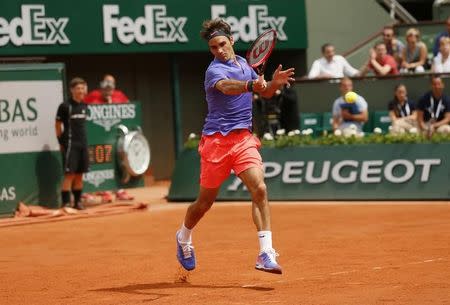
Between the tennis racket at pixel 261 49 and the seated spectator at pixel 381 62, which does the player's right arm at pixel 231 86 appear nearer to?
the tennis racket at pixel 261 49

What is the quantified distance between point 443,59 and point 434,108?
1960 millimetres

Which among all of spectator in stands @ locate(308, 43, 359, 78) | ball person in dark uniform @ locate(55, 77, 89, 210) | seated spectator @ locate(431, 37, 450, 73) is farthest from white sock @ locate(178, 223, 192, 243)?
spectator in stands @ locate(308, 43, 359, 78)

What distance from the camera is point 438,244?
12.2 meters

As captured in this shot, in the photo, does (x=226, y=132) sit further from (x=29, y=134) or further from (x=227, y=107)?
(x=29, y=134)

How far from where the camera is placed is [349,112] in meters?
19.7

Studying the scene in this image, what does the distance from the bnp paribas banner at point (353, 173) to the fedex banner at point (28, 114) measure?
7.89 feet

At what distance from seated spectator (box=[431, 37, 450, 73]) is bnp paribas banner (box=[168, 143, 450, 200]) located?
9.95ft

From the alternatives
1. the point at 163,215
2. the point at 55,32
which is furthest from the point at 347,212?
the point at 55,32

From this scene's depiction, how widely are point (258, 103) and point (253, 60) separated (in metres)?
13.3

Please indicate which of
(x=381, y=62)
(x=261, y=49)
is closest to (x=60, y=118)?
Result: (x=381, y=62)

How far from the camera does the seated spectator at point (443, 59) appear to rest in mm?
20312

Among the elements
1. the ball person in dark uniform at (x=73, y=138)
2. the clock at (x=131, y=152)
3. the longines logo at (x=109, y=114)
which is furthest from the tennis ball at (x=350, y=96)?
the ball person in dark uniform at (x=73, y=138)

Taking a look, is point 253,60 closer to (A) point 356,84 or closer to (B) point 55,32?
(A) point 356,84

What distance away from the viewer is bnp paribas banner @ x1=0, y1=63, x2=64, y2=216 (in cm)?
1809
